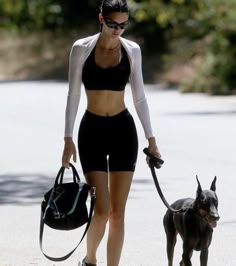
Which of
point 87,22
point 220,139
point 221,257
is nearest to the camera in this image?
point 221,257

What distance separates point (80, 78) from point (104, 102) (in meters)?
0.20

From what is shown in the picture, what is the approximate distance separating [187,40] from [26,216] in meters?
29.5

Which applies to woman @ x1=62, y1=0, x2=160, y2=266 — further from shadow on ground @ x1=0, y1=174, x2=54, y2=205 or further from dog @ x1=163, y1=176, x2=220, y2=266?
shadow on ground @ x1=0, y1=174, x2=54, y2=205

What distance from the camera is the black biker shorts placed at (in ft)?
22.4

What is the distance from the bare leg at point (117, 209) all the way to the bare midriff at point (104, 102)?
14.7 inches

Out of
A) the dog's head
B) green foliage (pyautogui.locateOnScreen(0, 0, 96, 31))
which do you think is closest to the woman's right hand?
the dog's head

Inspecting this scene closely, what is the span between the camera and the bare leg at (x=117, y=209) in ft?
22.4

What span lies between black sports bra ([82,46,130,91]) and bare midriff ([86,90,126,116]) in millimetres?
31

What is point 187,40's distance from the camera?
40.1 m

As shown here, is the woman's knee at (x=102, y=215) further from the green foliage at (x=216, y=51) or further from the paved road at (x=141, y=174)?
the green foliage at (x=216, y=51)

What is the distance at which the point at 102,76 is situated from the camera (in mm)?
6746

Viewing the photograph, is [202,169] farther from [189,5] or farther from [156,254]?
[189,5]

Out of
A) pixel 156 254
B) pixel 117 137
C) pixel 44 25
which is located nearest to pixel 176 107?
pixel 156 254

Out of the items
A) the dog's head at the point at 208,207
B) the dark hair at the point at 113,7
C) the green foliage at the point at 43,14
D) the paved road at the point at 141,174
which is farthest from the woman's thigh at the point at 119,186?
the green foliage at the point at 43,14
